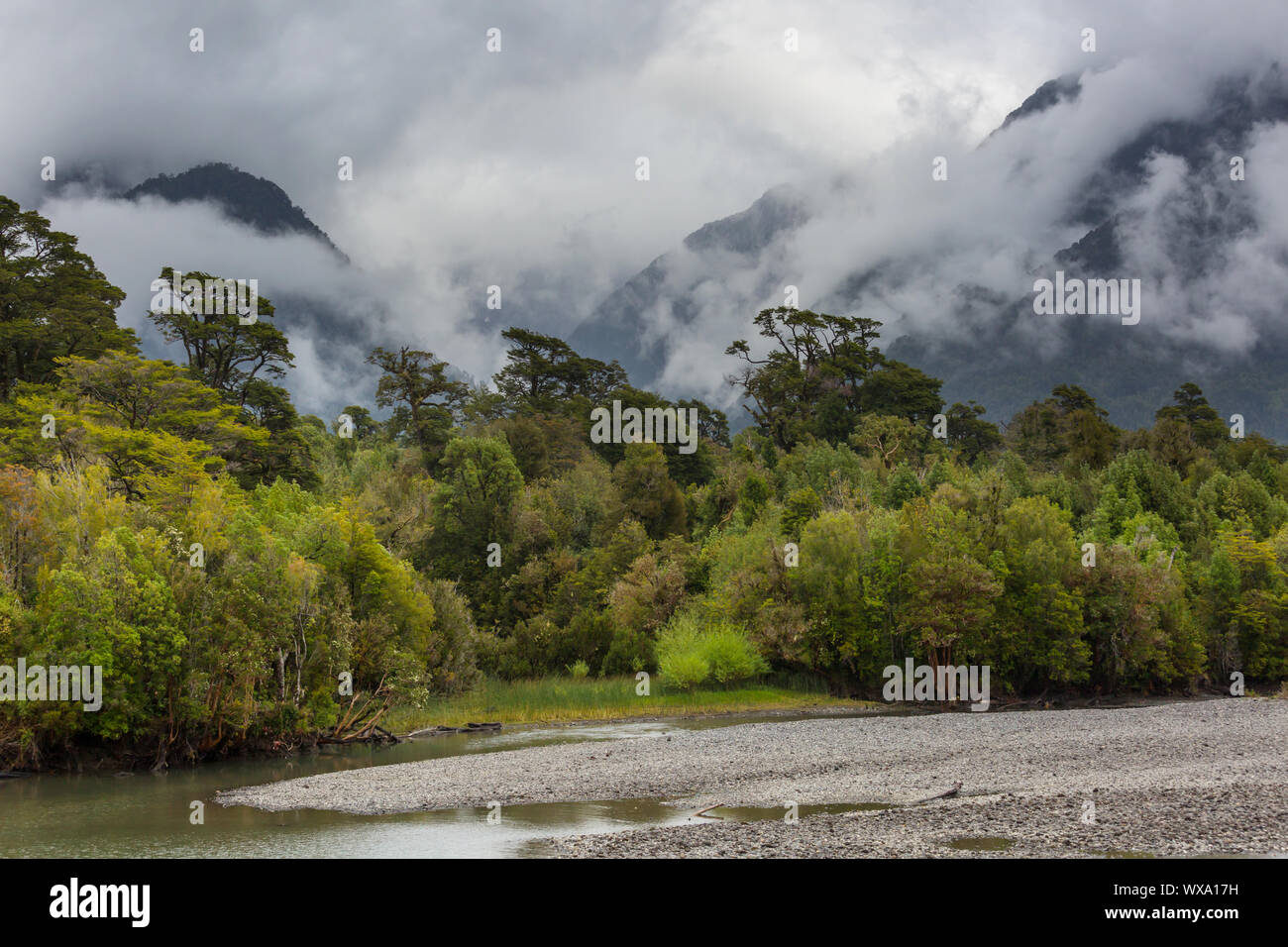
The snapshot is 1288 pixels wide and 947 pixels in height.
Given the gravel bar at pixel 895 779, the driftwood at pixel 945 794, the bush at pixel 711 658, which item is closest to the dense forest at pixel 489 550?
the bush at pixel 711 658

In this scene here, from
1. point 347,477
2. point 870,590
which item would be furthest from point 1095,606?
point 347,477

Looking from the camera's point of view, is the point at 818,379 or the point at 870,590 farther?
the point at 818,379

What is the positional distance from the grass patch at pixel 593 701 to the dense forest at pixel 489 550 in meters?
1.44

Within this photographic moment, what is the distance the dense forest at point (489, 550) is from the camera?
3334 cm

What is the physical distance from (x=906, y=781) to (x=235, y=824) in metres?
17.3

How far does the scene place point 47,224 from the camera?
70.0m

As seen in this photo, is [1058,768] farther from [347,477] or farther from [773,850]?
[347,477]

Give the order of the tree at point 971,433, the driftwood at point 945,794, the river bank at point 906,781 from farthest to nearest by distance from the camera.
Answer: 1. the tree at point 971,433
2. the driftwood at point 945,794
3. the river bank at point 906,781

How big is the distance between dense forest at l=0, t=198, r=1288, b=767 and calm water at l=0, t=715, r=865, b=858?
420 cm

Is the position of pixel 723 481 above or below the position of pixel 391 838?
above

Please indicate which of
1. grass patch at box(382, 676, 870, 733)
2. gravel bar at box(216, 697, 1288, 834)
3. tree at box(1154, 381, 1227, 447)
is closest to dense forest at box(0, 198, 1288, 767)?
grass patch at box(382, 676, 870, 733)

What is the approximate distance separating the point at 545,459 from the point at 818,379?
137ft

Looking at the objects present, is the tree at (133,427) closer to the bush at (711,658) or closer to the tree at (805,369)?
the bush at (711,658)
